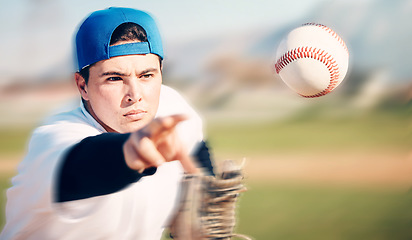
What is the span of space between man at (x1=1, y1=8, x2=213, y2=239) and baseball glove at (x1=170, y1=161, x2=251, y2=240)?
8 cm

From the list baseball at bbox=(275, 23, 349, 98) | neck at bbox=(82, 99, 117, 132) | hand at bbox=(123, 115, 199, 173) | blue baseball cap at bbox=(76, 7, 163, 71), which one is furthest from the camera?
baseball at bbox=(275, 23, 349, 98)

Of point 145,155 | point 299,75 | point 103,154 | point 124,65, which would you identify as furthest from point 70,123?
point 299,75

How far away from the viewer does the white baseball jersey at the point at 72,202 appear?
1800 millimetres

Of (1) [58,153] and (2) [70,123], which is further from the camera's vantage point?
(2) [70,123]

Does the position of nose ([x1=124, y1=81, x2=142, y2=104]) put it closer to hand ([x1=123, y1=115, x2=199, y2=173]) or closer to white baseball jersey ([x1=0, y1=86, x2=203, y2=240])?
white baseball jersey ([x1=0, y1=86, x2=203, y2=240])

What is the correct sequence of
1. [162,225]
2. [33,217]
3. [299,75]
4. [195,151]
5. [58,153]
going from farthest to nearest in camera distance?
[299,75] → [195,151] → [162,225] → [33,217] → [58,153]

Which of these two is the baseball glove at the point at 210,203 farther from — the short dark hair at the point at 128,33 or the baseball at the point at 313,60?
the baseball at the point at 313,60

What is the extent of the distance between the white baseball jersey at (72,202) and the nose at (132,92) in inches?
7.8

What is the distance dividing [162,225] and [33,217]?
2.36 ft

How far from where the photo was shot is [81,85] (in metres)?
2.28

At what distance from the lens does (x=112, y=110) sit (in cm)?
211

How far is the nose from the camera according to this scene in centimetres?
207

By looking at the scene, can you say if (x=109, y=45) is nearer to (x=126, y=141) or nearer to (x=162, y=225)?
(x=126, y=141)

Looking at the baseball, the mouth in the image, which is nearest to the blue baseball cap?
the mouth
